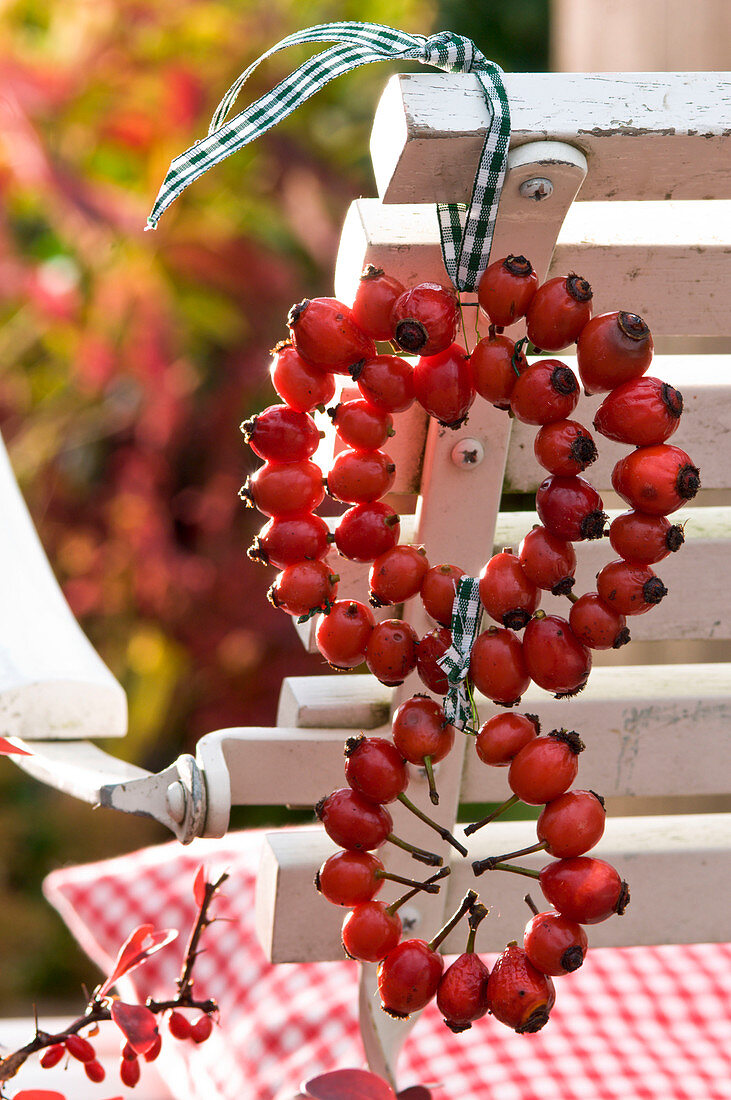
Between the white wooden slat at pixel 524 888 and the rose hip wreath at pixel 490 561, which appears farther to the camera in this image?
the white wooden slat at pixel 524 888

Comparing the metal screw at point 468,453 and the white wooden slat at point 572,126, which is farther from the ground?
the white wooden slat at point 572,126

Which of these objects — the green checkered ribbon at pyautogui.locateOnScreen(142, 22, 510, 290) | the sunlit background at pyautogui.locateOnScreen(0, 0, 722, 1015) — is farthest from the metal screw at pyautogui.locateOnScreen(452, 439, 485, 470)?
the sunlit background at pyautogui.locateOnScreen(0, 0, 722, 1015)

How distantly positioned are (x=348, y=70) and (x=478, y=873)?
0.40m

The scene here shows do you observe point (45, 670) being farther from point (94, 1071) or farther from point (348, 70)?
point (348, 70)

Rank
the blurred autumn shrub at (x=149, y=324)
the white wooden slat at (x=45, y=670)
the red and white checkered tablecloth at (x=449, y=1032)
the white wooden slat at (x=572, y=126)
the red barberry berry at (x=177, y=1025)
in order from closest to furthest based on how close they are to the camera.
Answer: the white wooden slat at (x=572, y=126) → the white wooden slat at (x=45, y=670) → the red barberry berry at (x=177, y=1025) → the red and white checkered tablecloth at (x=449, y=1032) → the blurred autumn shrub at (x=149, y=324)

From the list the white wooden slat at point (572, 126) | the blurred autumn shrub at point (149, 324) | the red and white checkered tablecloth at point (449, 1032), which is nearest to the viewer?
the white wooden slat at point (572, 126)

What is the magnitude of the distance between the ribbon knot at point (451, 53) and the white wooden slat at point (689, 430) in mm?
187

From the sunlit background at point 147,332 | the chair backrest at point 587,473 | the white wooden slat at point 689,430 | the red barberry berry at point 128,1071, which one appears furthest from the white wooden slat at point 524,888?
the sunlit background at point 147,332

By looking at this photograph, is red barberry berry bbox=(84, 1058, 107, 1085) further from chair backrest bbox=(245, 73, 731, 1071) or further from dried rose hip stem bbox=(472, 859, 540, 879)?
dried rose hip stem bbox=(472, 859, 540, 879)

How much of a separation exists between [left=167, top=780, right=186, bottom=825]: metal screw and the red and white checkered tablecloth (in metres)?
0.30

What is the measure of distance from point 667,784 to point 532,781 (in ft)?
0.85

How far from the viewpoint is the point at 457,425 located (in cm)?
59

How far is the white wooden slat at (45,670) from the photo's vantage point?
620 millimetres

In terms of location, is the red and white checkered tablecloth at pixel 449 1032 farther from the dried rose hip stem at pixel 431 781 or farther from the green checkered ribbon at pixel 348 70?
the green checkered ribbon at pixel 348 70
